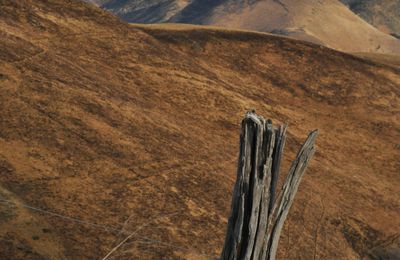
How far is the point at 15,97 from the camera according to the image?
1055cm

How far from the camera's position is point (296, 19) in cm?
7438

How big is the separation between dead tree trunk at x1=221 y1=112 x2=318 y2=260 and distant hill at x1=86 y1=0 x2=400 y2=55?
5865 cm

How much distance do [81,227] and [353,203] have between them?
6541 millimetres

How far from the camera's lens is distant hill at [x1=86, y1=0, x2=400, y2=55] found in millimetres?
67250

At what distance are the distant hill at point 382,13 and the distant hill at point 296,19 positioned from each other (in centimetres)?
125

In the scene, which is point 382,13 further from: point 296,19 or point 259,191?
point 259,191

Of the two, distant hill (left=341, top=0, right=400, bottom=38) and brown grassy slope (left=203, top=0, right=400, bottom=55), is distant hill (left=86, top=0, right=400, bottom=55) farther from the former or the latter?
distant hill (left=341, top=0, right=400, bottom=38)

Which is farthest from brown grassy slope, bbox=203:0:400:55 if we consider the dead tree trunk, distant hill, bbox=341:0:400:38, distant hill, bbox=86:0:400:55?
the dead tree trunk

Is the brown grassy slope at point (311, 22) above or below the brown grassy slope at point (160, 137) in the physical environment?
below

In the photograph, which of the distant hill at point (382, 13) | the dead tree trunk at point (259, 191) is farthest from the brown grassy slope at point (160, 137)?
the distant hill at point (382, 13)

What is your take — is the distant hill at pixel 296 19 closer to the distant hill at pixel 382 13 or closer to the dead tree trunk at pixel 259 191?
the distant hill at pixel 382 13

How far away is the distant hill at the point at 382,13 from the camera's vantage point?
9675 centimetres

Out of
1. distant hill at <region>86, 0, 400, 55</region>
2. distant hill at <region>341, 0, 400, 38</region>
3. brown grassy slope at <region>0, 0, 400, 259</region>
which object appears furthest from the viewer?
distant hill at <region>341, 0, 400, 38</region>

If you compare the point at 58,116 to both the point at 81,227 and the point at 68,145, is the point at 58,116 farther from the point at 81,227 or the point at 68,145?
the point at 81,227
